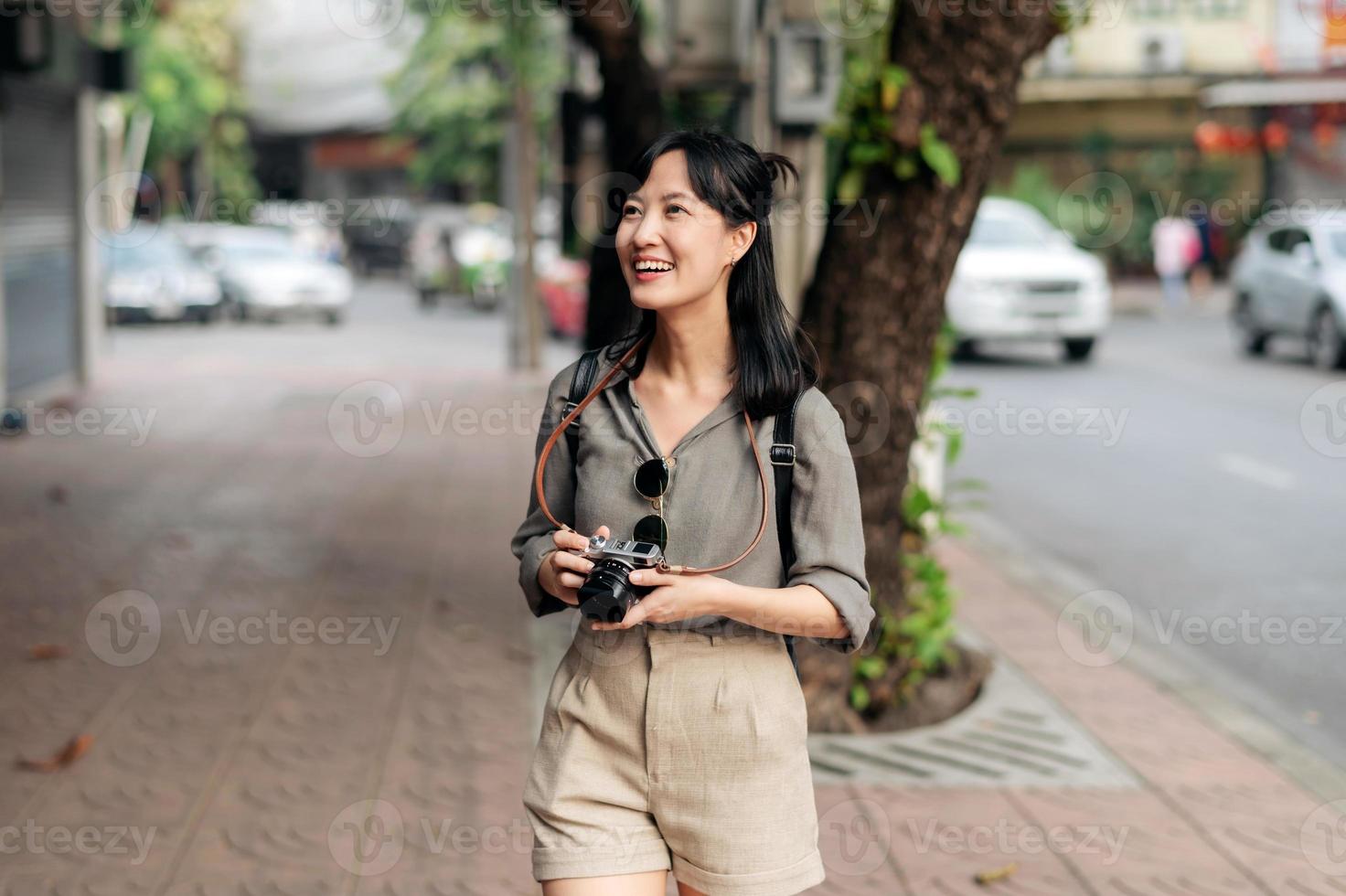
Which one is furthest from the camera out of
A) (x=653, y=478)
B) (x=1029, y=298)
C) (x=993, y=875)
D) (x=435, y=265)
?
(x=435, y=265)

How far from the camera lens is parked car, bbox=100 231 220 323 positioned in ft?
90.4

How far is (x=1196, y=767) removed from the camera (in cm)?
584

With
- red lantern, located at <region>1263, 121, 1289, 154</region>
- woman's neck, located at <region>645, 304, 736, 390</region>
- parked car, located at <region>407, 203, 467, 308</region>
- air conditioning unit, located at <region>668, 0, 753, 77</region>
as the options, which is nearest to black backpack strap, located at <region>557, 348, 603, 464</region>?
woman's neck, located at <region>645, 304, 736, 390</region>

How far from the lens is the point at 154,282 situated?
90.5 feet

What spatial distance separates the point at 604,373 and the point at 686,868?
0.84m

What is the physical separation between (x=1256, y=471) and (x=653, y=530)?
10.9m

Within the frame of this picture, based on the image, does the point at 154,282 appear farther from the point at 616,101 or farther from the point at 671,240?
the point at 671,240

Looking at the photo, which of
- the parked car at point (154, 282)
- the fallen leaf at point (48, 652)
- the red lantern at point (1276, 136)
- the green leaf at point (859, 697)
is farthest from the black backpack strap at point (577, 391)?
the red lantern at point (1276, 136)

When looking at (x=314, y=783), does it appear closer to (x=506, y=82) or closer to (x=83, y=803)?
(x=83, y=803)

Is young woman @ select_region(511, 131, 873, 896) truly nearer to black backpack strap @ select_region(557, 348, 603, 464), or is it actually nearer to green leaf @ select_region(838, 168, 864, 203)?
black backpack strap @ select_region(557, 348, 603, 464)

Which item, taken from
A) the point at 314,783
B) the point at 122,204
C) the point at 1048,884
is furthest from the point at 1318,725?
the point at 122,204

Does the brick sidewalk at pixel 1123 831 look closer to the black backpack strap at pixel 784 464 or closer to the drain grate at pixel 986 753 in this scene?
the drain grate at pixel 986 753

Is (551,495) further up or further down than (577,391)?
further down

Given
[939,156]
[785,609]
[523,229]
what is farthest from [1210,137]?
[785,609]
